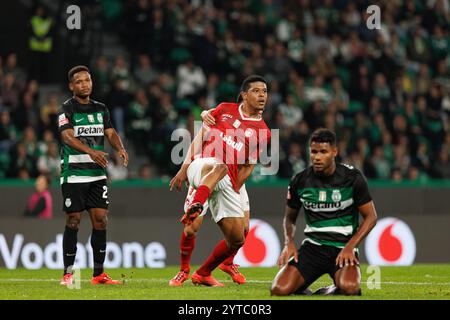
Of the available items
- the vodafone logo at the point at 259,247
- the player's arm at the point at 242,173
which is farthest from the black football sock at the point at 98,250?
the vodafone logo at the point at 259,247

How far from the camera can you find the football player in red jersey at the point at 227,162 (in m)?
11.4

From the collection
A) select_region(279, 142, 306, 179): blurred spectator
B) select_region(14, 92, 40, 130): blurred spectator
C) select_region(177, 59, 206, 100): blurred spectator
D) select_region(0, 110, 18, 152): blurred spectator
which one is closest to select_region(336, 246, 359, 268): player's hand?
select_region(279, 142, 306, 179): blurred spectator

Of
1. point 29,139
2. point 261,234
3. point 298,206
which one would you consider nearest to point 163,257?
point 261,234

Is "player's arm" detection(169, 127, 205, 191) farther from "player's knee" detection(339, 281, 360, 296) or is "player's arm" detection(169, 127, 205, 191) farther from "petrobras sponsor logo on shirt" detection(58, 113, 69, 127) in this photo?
"player's knee" detection(339, 281, 360, 296)

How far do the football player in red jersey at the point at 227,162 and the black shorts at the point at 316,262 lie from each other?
1302mm

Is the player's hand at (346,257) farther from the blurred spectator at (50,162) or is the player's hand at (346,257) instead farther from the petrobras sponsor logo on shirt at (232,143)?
the blurred spectator at (50,162)

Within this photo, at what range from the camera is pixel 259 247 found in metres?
16.9

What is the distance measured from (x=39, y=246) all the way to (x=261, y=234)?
3249mm

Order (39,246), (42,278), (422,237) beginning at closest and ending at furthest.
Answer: (42,278) → (39,246) → (422,237)

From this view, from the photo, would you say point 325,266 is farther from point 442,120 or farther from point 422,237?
point 442,120

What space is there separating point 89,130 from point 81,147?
Result: 29 cm

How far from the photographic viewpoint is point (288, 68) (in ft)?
71.2

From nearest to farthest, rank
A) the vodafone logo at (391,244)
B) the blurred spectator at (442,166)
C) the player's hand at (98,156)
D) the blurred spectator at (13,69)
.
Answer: the player's hand at (98,156)
the vodafone logo at (391,244)
the blurred spectator at (13,69)
the blurred spectator at (442,166)

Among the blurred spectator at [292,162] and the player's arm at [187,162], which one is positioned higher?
the player's arm at [187,162]
